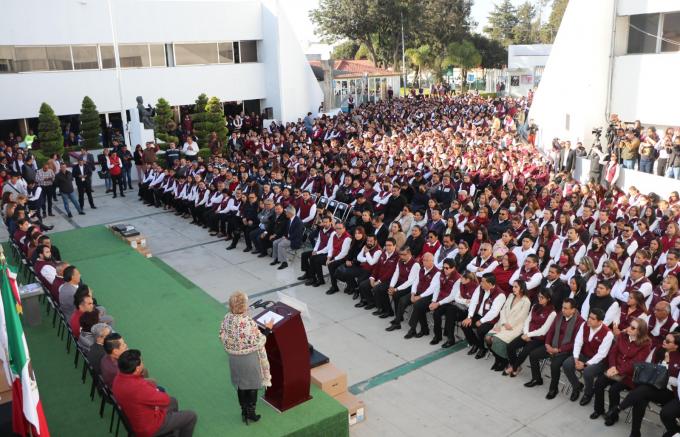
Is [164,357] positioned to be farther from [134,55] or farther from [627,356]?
[134,55]

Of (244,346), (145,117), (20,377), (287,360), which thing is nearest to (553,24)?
(145,117)

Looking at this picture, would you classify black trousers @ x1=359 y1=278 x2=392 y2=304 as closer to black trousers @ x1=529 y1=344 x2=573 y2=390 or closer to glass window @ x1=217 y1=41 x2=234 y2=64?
black trousers @ x1=529 y1=344 x2=573 y2=390

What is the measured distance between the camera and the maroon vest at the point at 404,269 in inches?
357

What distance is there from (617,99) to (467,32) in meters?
42.4

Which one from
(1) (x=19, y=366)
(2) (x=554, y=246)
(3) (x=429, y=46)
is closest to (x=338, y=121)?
(2) (x=554, y=246)

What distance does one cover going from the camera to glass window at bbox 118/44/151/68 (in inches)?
1082

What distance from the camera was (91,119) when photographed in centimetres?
2484

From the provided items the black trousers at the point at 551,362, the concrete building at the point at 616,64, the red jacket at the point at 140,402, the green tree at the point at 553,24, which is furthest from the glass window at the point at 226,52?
the green tree at the point at 553,24

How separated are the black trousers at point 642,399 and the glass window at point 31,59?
26.5 meters

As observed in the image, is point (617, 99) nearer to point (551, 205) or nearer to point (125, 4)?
point (551, 205)

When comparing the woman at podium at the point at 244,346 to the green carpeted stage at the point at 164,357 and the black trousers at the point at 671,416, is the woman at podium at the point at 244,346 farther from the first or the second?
the black trousers at the point at 671,416

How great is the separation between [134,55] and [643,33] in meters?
21.3

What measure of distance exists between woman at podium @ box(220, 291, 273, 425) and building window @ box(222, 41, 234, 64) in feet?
87.6

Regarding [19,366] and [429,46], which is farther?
[429,46]
